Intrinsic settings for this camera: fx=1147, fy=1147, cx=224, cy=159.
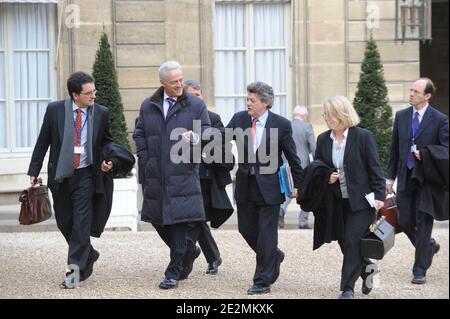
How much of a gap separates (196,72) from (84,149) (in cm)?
742

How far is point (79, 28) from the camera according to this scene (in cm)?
1625

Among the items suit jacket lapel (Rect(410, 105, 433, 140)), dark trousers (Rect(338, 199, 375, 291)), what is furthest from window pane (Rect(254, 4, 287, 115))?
dark trousers (Rect(338, 199, 375, 291))

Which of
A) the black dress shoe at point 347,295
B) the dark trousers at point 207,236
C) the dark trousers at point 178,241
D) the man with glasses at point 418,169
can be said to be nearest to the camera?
the black dress shoe at point 347,295

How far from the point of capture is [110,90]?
50.4 feet

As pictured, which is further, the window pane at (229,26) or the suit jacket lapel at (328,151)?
the window pane at (229,26)

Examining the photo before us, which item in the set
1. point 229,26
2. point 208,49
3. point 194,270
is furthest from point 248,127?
point 229,26

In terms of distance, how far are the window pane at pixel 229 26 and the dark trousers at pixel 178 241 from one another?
25.7 feet

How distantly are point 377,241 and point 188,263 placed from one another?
176 centimetres

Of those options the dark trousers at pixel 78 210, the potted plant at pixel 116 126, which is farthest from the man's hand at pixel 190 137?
the potted plant at pixel 116 126

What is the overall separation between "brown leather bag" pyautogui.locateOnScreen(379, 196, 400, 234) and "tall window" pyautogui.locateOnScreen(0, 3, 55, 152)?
7.82m

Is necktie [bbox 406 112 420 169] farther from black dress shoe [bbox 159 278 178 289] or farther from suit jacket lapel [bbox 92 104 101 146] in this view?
suit jacket lapel [bbox 92 104 101 146]

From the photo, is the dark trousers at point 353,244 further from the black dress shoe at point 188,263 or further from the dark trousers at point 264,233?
the black dress shoe at point 188,263

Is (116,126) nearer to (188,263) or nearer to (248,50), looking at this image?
(248,50)

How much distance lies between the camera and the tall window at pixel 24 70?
53.6ft
